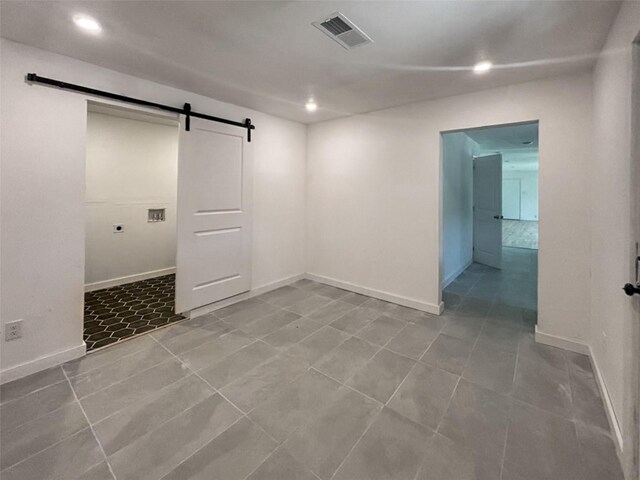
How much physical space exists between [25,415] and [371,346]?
2.43 meters

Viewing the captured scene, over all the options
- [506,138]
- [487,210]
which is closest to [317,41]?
[506,138]

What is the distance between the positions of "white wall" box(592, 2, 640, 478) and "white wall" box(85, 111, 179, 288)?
17.0 feet

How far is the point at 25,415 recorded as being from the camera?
173 cm

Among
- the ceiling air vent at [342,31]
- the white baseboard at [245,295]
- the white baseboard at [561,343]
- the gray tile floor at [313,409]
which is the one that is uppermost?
the ceiling air vent at [342,31]

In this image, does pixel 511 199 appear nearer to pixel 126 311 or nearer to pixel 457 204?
pixel 457 204

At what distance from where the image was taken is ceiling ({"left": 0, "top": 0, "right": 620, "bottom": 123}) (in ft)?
5.50

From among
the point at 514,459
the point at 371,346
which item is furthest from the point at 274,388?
the point at 514,459

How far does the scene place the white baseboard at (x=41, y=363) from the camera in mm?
2055

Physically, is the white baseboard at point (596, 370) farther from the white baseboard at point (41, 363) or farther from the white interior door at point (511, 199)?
the white interior door at point (511, 199)

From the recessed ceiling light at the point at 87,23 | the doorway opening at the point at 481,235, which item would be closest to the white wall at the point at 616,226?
the doorway opening at the point at 481,235

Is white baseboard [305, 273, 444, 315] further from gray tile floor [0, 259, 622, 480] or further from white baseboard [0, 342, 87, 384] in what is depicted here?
white baseboard [0, 342, 87, 384]

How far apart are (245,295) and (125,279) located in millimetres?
2053

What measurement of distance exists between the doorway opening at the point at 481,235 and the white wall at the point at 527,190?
19.3ft

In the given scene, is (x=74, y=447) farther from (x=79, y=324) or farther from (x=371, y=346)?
(x=371, y=346)
